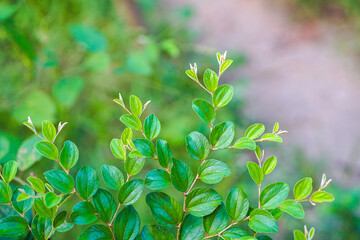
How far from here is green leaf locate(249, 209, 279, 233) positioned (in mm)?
266

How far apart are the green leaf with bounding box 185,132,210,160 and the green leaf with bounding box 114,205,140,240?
8 cm

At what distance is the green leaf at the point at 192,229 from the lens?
292mm

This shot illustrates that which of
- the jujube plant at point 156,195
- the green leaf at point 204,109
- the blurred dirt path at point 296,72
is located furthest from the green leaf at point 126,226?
the blurred dirt path at point 296,72

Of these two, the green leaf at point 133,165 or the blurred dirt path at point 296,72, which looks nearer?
the green leaf at point 133,165

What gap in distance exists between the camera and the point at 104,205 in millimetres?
296

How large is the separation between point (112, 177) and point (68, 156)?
4 cm

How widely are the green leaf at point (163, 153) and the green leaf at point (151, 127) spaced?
15mm

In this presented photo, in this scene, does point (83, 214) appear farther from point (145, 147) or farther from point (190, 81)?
point (190, 81)

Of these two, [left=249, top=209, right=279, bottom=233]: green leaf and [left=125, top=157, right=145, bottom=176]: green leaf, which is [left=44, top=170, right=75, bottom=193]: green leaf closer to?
[left=125, top=157, right=145, bottom=176]: green leaf

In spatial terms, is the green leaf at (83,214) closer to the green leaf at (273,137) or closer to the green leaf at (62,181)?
the green leaf at (62,181)

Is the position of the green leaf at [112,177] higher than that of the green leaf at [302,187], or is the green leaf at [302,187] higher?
the green leaf at [302,187]

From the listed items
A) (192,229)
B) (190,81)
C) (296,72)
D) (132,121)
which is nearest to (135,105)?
(132,121)

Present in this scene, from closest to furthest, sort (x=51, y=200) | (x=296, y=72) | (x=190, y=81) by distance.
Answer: (x=51, y=200) < (x=190, y=81) < (x=296, y=72)

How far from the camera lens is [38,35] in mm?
1160
